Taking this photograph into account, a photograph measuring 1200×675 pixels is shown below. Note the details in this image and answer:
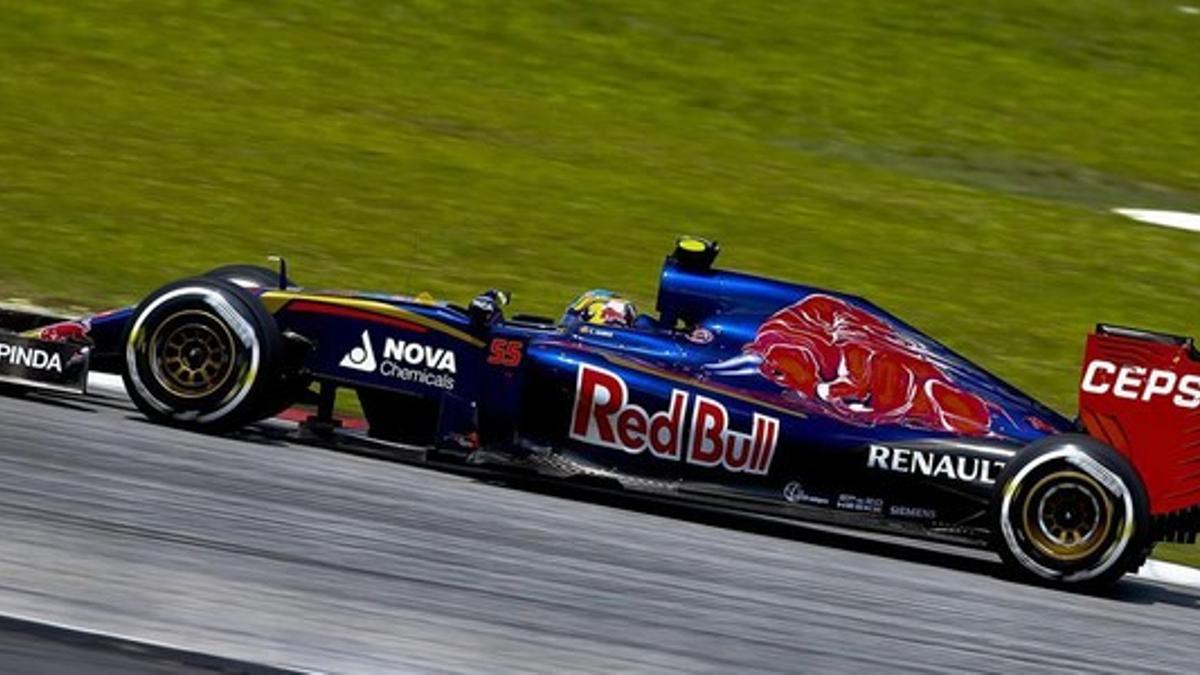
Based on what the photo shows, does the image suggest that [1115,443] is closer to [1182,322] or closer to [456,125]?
[1182,322]

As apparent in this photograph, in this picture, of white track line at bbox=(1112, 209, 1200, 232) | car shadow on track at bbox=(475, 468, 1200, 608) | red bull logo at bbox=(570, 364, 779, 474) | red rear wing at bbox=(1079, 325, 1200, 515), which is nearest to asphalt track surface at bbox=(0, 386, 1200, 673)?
car shadow on track at bbox=(475, 468, 1200, 608)

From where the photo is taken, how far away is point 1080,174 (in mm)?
19609

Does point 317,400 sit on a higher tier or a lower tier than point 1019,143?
lower

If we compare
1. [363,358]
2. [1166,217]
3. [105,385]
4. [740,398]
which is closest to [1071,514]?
[740,398]

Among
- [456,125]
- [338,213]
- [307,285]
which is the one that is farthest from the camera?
[456,125]

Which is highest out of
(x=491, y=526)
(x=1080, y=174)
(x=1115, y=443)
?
(x=1080, y=174)

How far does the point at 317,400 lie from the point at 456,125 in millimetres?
9651

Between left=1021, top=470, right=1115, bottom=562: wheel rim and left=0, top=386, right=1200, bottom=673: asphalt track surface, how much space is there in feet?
0.69

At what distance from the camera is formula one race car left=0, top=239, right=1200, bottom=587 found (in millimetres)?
7922

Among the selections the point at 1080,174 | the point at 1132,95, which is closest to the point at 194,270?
the point at 1080,174

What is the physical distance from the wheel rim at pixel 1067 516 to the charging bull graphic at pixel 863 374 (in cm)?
38

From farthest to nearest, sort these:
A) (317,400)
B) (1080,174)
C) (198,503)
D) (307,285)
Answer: (1080,174) < (307,285) < (317,400) < (198,503)

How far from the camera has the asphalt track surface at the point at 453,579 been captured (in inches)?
223

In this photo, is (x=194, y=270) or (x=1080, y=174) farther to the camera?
(x=1080, y=174)
